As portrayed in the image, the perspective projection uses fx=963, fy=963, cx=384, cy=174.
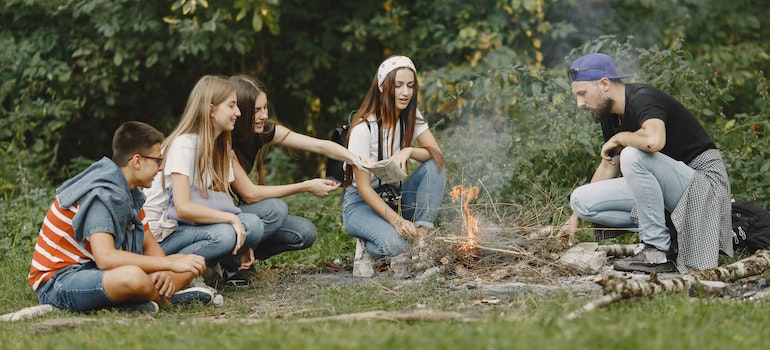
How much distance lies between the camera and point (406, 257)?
5.99 metres

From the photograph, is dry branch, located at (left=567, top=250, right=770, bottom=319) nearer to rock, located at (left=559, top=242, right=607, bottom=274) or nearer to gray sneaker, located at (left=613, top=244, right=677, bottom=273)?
gray sneaker, located at (left=613, top=244, right=677, bottom=273)

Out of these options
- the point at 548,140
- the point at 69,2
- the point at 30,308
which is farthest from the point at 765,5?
the point at 30,308

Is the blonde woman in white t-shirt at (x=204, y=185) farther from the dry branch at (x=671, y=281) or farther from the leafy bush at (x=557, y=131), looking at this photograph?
the leafy bush at (x=557, y=131)

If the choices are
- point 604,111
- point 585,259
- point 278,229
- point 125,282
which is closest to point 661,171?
point 604,111

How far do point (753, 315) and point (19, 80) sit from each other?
8.77 m

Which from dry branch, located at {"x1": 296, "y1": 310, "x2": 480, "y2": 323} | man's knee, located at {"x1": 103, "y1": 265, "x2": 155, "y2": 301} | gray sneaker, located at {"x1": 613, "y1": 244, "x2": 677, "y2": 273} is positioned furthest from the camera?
gray sneaker, located at {"x1": 613, "y1": 244, "x2": 677, "y2": 273}

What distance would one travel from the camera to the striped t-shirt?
5.03 m

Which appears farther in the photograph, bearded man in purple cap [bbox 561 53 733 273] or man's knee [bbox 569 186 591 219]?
man's knee [bbox 569 186 591 219]

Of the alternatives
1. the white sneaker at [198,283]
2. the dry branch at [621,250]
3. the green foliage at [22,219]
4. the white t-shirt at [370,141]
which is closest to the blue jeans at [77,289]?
the white sneaker at [198,283]

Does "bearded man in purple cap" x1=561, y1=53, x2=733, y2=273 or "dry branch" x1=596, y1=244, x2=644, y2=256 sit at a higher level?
"bearded man in purple cap" x1=561, y1=53, x2=733, y2=273

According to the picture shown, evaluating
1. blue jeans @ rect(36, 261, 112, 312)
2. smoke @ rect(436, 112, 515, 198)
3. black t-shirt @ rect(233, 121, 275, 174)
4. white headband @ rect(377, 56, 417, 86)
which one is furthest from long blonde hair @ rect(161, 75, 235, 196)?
smoke @ rect(436, 112, 515, 198)

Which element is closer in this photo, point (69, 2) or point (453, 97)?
point (453, 97)

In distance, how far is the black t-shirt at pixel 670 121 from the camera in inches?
222

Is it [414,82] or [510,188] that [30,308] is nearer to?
[414,82]
